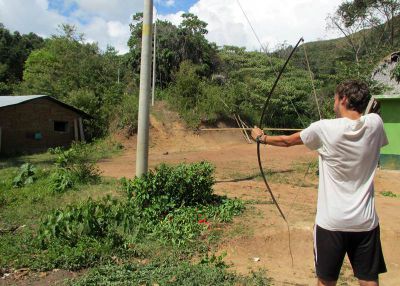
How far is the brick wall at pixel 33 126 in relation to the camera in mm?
16500

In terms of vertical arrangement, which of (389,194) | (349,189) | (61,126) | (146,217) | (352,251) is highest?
(349,189)

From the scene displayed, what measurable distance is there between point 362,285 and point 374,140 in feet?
2.90

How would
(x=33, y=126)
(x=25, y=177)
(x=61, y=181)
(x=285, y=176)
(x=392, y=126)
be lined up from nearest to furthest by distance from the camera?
(x=61, y=181), (x=25, y=177), (x=285, y=176), (x=392, y=126), (x=33, y=126)

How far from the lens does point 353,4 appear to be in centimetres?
2883

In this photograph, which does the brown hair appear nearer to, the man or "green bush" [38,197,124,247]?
the man

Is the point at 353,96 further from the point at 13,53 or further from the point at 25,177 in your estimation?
the point at 13,53

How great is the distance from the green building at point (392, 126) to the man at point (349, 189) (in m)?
8.77

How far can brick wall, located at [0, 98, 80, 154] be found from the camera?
54.1 feet

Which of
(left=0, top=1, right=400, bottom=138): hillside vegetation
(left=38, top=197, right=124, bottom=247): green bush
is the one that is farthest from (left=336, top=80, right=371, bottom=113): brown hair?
(left=0, top=1, right=400, bottom=138): hillside vegetation

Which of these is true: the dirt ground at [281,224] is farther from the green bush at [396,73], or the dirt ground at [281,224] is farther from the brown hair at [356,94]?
the green bush at [396,73]

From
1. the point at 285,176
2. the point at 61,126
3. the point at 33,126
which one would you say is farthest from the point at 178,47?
the point at 285,176

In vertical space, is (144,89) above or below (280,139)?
above

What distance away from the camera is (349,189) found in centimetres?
249

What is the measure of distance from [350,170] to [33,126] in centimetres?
1697
